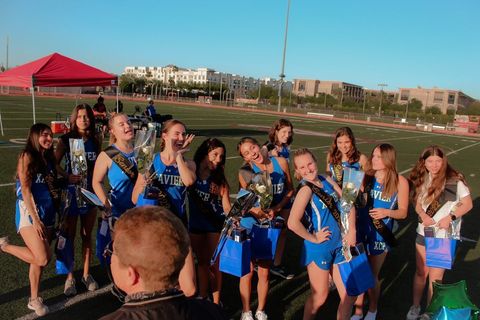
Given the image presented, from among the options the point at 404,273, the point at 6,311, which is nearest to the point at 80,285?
the point at 6,311

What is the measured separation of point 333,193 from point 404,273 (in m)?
2.82

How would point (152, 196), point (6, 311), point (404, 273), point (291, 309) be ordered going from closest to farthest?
point (152, 196), point (6, 311), point (291, 309), point (404, 273)

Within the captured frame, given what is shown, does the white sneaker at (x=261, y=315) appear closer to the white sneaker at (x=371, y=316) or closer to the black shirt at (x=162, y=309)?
the white sneaker at (x=371, y=316)

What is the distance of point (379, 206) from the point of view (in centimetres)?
388

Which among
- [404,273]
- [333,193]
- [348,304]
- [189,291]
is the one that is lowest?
[404,273]

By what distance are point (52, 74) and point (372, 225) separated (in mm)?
10423

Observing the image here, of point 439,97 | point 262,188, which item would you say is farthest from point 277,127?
point 439,97

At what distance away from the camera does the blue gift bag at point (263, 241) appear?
359cm

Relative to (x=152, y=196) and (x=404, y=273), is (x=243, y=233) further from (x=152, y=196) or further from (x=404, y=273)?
(x=404, y=273)

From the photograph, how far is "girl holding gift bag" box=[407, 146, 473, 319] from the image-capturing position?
12.7 feet

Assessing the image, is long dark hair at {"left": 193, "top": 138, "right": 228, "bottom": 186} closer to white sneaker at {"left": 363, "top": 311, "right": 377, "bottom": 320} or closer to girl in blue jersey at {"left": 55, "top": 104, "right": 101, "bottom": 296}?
girl in blue jersey at {"left": 55, "top": 104, "right": 101, "bottom": 296}

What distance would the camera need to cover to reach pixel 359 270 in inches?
127

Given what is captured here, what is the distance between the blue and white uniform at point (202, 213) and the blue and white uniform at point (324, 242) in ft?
2.88

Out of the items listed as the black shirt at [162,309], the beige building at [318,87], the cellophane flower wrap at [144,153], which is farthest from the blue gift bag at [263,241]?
the beige building at [318,87]
